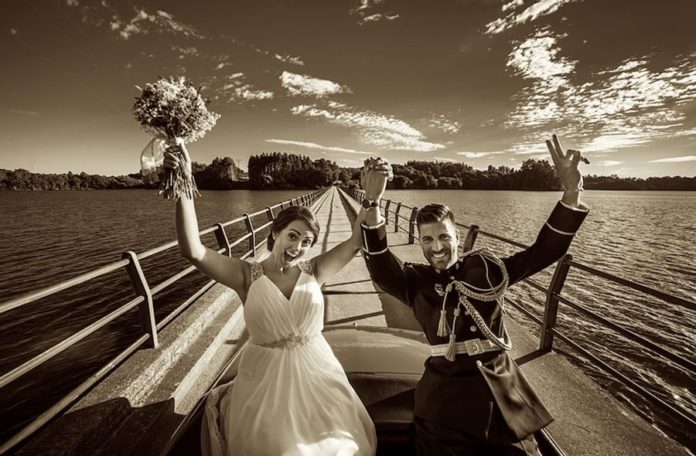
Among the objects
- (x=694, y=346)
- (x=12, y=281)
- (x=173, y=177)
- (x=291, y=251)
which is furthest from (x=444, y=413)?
(x=12, y=281)

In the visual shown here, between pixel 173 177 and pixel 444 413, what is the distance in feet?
6.53

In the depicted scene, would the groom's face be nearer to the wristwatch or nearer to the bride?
the wristwatch

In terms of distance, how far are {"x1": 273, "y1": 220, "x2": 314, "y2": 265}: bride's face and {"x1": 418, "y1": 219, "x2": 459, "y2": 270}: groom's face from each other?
813 mm

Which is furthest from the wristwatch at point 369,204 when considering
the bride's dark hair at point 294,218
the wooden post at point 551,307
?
the wooden post at point 551,307

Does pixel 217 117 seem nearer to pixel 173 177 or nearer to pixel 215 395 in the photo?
pixel 173 177

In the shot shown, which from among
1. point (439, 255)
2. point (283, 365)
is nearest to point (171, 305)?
point (283, 365)

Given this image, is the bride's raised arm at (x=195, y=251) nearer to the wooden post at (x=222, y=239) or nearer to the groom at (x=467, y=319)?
the groom at (x=467, y=319)

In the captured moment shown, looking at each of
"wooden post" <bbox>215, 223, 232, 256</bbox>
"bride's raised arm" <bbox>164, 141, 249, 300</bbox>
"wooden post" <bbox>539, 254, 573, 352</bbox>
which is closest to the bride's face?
"bride's raised arm" <bbox>164, 141, 249, 300</bbox>

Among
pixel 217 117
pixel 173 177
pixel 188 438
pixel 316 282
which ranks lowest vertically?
pixel 188 438

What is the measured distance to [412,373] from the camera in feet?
6.83

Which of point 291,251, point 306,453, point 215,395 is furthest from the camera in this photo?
point 291,251

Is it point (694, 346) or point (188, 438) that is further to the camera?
point (694, 346)

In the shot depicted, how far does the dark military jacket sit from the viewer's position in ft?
5.01

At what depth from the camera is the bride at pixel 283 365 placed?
5.24 feet
